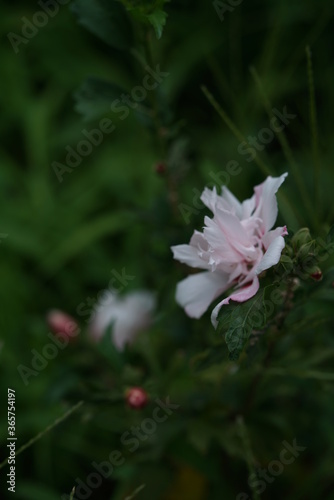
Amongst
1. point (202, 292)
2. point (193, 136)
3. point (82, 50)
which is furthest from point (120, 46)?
point (82, 50)

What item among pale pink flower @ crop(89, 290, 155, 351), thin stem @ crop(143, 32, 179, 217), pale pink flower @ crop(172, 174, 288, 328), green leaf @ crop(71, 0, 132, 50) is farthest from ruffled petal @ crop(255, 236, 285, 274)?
pale pink flower @ crop(89, 290, 155, 351)

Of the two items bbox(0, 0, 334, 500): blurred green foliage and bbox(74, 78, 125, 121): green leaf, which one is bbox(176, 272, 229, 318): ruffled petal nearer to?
bbox(0, 0, 334, 500): blurred green foliage

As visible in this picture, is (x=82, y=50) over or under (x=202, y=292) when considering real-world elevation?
over

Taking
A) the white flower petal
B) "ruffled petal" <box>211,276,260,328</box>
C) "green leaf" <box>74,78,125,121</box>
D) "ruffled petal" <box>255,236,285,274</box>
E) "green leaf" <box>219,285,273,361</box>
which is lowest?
"green leaf" <box>219,285,273,361</box>

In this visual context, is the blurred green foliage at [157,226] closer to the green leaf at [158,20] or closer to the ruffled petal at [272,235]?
the green leaf at [158,20]

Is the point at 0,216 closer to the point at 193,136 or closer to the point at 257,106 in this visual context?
the point at 193,136

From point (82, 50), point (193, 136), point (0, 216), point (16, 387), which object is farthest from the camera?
point (82, 50)

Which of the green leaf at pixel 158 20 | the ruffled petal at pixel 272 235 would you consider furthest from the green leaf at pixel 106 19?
the ruffled petal at pixel 272 235
